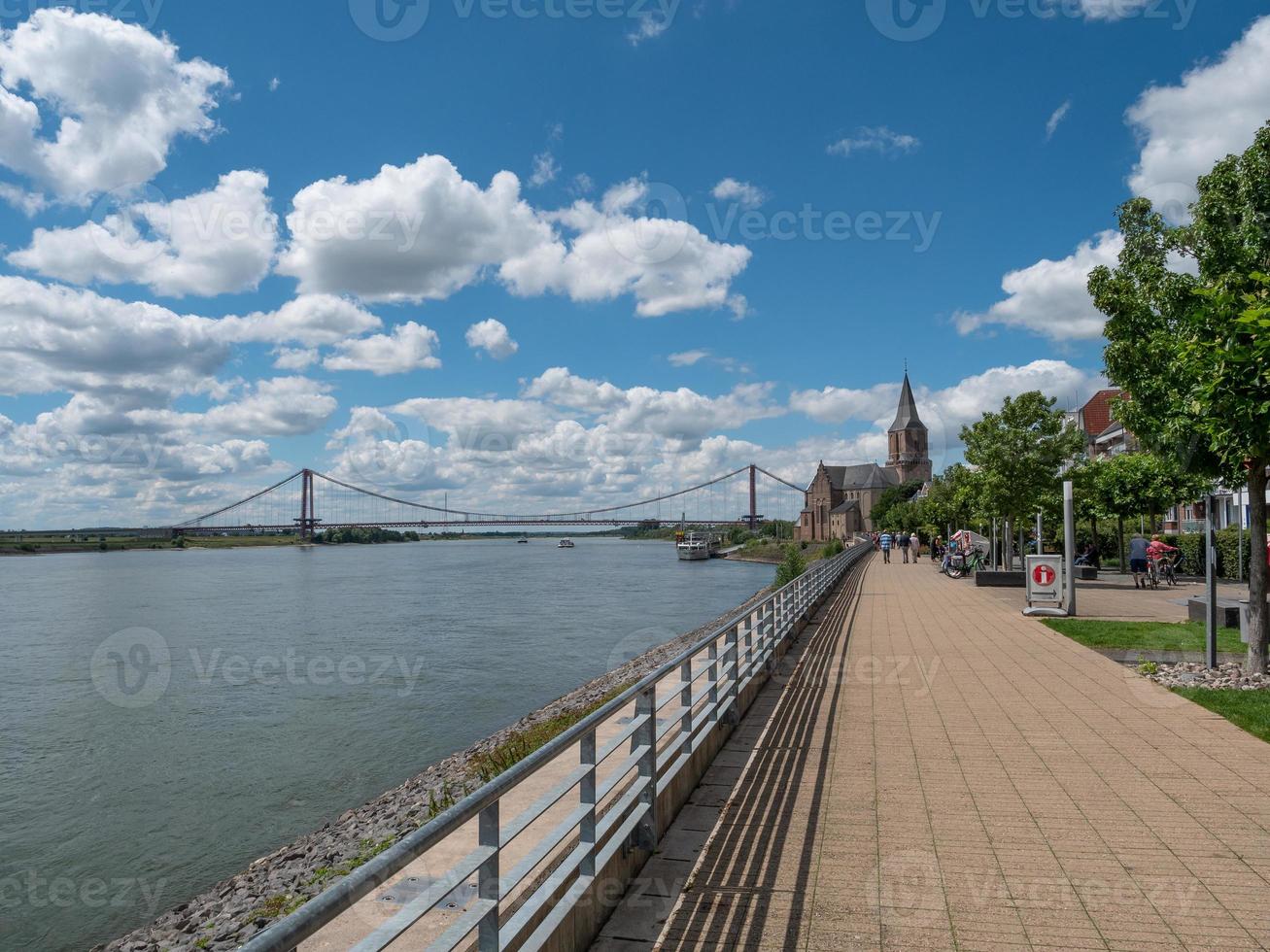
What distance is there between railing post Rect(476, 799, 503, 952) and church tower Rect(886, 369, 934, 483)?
146398 mm

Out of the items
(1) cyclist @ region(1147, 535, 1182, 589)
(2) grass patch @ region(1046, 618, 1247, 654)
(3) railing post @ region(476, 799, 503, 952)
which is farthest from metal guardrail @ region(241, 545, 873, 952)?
(1) cyclist @ region(1147, 535, 1182, 589)

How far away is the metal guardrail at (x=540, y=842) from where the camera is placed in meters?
2.32

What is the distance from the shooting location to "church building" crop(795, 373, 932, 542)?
143 metres

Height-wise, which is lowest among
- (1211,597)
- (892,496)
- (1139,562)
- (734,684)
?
(734,684)

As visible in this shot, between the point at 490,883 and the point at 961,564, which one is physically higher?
the point at 490,883

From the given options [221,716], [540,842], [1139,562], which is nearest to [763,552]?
[1139,562]

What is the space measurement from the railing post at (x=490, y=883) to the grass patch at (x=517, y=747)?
6897 millimetres

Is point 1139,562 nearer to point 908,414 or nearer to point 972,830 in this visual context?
point 972,830

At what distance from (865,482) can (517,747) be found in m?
141

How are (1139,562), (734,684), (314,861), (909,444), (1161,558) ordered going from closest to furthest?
1. (734,684)
2. (314,861)
3. (1139,562)
4. (1161,558)
5. (909,444)

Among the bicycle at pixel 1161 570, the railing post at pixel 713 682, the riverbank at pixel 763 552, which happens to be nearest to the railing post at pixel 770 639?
the railing post at pixel 713 682

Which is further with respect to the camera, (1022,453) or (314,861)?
(1022,453)

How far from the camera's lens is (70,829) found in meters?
12.0

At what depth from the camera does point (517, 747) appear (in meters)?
11.6
